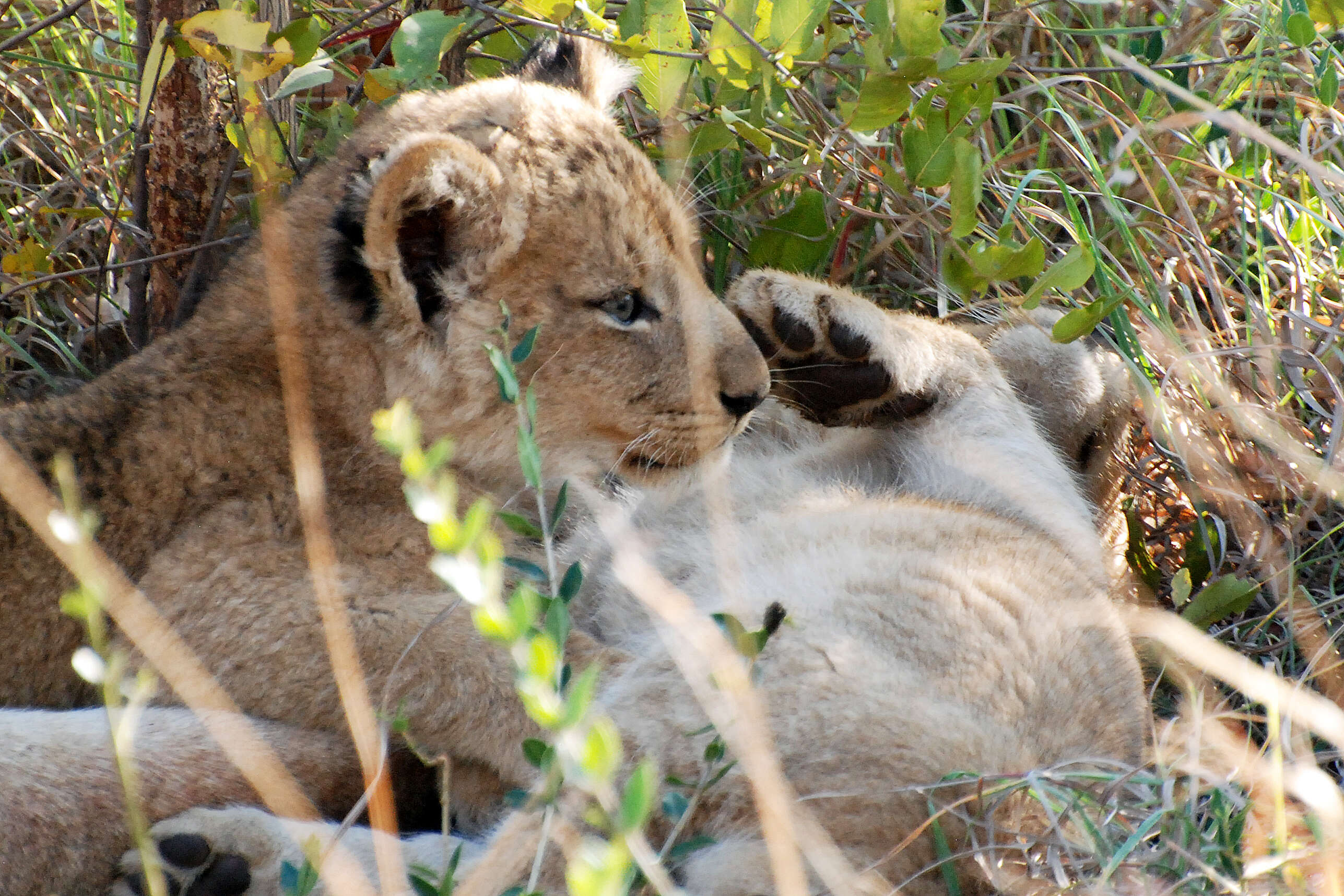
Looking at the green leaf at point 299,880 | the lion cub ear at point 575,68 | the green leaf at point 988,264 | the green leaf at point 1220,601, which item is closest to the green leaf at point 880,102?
the green leaf at point 988,264

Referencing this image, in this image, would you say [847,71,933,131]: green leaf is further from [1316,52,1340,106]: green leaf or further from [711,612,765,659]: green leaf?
[711,612,765,659]: green leaf

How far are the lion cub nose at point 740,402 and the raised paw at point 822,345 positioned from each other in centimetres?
28

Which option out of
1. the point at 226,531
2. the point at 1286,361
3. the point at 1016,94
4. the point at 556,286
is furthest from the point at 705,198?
the point at 226,531

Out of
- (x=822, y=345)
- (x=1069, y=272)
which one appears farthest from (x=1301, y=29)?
(x=822, y=345)

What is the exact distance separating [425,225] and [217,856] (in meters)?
→ 1.18

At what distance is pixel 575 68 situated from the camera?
10.2 ft

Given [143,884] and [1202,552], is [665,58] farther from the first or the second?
[143,884]

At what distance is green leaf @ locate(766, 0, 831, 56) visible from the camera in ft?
9.09

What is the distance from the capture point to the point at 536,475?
1558 millimetres

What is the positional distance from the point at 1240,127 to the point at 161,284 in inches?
103

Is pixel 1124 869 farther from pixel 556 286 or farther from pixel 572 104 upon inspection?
pixel 572 104

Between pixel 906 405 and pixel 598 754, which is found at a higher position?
pixel 598 754

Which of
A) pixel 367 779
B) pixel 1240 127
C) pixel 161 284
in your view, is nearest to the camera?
pixel 1240 127

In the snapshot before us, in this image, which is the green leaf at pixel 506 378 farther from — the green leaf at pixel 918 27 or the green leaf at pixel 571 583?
the green leaf at pixel 918 27
